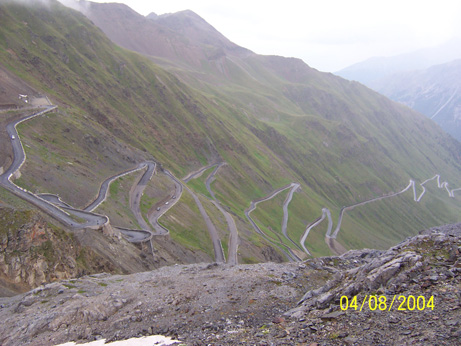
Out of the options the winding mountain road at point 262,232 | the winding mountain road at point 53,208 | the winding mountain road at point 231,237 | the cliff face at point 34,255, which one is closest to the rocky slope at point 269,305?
the cliff face at point 34,255

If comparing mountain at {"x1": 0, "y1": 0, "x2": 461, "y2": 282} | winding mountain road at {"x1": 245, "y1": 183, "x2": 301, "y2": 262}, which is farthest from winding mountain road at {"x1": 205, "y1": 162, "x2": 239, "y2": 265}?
winding mountain road at {"x1": 245, "y1": 183, "x2": 301, "y2": 262}

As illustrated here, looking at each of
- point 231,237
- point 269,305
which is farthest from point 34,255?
point 231,237

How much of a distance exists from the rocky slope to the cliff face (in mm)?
4390

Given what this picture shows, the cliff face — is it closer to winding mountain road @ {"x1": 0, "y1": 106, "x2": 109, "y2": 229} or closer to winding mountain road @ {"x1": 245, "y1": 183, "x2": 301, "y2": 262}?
winding mountain road @ {"x1": 0, "y1": 106, "x2": 109, "y2": 229}

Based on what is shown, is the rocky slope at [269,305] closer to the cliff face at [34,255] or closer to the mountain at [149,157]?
the cliff face at [34,255]

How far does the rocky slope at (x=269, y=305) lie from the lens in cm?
1685

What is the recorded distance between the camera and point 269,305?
24391 millimetres

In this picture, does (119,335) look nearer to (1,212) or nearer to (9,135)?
(1,212)

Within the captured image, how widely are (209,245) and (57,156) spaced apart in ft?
138

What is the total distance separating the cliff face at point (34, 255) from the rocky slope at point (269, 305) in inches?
173

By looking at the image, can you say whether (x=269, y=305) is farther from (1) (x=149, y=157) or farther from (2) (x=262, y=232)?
(2) (x=262, y=232)

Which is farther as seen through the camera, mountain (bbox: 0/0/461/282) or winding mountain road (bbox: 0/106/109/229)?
mountain (bbox: 0/0/461/282)

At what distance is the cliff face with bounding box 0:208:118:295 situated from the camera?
1438 inches

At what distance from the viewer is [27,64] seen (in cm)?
12738
